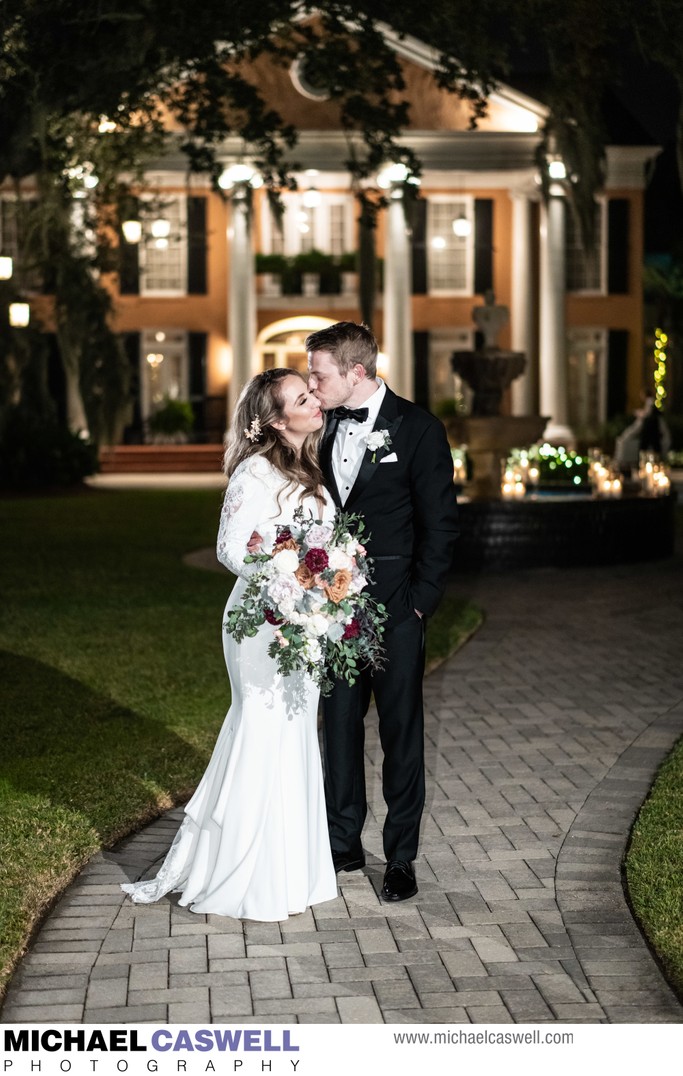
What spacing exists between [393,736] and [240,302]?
27893 mm

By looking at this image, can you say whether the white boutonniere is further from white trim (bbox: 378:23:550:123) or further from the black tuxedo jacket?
white trim (bbox: 378:23:550:123)

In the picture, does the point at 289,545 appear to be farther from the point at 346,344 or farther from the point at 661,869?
the point at 661,869

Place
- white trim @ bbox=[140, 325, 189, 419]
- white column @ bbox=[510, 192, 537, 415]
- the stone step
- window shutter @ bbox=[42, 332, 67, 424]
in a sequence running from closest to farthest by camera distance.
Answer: the stone step < window shutter @ bbox=[42, 332, 67, 424] < white column @ bbox=[510, 192, 537, 415] < white trim @ bbox=[140, 325, 189, 419]

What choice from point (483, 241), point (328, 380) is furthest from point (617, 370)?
point (328, 380)

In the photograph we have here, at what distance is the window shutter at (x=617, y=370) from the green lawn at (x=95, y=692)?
1974cm

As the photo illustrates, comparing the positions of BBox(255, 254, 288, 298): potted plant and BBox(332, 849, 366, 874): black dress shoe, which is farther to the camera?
BBox(255, 254, 288, 298): potted plant

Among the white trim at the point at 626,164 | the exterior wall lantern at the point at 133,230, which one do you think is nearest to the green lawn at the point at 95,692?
the exterior wall lantern at the point at 133,230

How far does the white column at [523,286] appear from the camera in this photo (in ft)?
110

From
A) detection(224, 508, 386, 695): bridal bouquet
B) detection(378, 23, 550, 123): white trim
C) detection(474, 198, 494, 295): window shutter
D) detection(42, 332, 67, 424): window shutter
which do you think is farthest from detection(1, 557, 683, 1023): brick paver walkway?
detection(474, 198, 494, 295): window shutter

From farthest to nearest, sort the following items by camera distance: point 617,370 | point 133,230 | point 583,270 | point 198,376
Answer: point 583,270, point 617,370, point 198,376, point 133,230

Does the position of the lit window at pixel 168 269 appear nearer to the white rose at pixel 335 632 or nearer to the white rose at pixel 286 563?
the white rose at pixel 335 632

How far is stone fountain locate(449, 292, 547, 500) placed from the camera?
17.0 metres

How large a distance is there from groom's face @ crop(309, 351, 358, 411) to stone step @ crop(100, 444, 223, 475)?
85.0 feet

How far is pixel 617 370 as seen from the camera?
3462 centimetres
